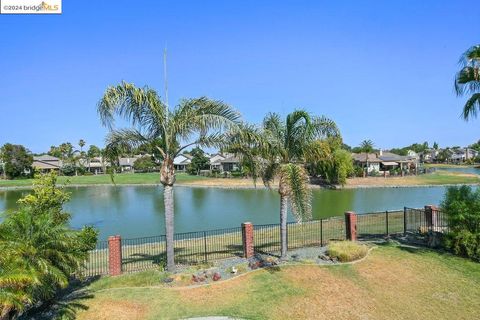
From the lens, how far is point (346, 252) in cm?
1265

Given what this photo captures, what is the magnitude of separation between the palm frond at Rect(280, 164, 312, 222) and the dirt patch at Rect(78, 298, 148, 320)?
17.4 feet

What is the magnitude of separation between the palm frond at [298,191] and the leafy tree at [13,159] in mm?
88213

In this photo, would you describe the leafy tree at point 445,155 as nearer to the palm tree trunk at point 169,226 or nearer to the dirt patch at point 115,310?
the palm tree trunk at point 169,226

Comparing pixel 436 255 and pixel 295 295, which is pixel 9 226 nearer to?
pixel 295 295

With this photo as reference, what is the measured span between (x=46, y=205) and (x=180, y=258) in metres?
5.23

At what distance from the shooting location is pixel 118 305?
9672mm

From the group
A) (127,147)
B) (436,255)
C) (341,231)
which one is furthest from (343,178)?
(127,147)

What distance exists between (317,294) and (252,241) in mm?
4280

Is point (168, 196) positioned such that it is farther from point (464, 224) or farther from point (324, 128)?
point (464, 224)

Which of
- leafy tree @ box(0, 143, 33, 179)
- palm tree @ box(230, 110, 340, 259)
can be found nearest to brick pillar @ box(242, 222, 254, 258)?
palm tree @ box(230, 110, 340, 259)

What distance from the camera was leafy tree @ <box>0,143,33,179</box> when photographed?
83.0m

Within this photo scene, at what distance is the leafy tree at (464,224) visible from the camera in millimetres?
12516

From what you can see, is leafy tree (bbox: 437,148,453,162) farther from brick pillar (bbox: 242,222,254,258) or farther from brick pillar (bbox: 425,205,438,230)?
brick pillar (bbox: 242,222,254,258)

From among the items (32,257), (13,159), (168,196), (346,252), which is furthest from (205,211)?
(13,159)
